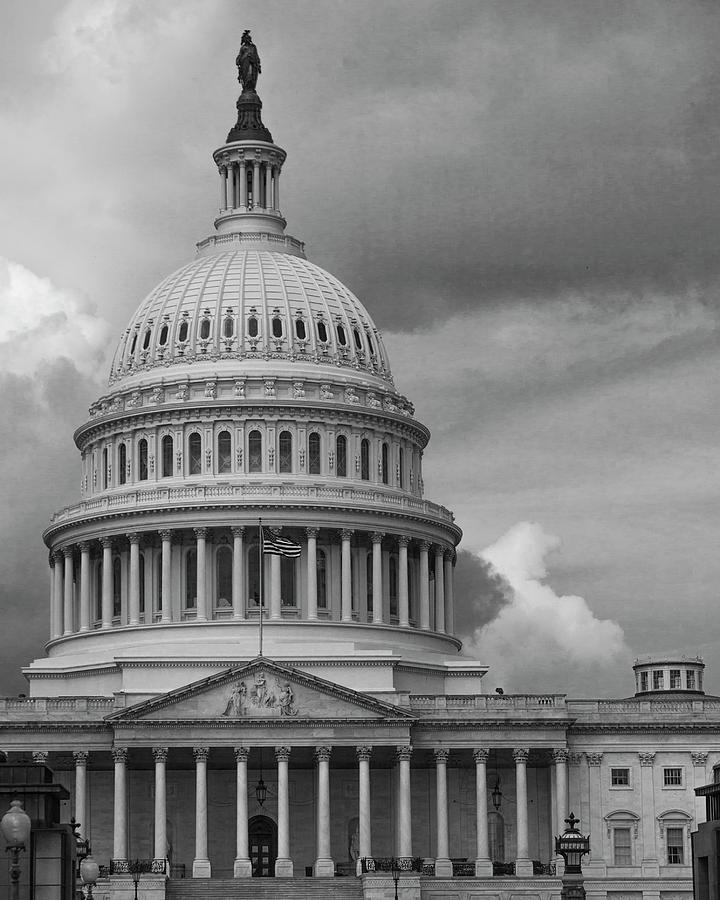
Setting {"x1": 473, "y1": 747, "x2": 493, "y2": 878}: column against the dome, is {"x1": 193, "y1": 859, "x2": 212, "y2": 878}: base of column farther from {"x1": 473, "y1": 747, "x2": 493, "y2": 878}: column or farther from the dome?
the dome

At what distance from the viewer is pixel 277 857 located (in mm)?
137375

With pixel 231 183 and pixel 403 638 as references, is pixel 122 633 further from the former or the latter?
pixel 231 183

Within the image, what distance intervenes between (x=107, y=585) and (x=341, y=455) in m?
17.8

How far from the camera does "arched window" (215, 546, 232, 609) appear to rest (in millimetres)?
152712

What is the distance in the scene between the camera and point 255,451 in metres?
156

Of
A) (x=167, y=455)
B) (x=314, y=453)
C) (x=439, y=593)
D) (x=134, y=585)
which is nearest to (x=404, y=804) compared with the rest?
(x=134, y=585)

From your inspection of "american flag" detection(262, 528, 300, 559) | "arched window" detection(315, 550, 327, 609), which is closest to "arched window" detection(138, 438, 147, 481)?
"arched window" detection(315, 550, 327, 609)

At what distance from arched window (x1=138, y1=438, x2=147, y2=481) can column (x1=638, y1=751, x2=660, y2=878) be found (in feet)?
126

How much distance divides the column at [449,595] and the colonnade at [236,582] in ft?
2.04

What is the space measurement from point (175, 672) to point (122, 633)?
1024 cm

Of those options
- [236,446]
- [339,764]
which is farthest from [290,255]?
[339,764]

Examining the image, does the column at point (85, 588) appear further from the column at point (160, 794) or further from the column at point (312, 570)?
the column at point (160, 794)

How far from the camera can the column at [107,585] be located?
15412cm

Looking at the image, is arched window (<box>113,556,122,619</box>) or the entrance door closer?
the entrance door
